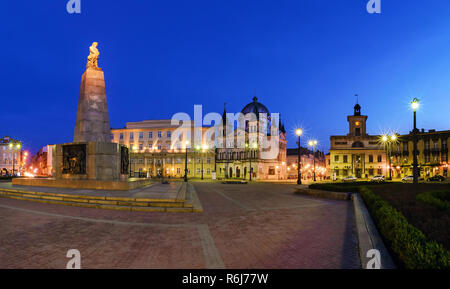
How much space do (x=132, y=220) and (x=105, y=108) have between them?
47.9 ft

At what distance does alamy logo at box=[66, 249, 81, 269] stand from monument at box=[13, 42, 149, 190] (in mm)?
11538

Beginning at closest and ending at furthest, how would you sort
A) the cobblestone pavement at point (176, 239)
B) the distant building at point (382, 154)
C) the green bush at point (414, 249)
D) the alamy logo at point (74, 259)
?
the green bush at point (414, 249) → the alamy logo at point (74, 259) → the cobblestone pavement at point (176, 239) → the distant building at point (382, 154)

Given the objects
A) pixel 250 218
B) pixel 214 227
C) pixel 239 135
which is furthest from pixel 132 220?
pixel 239 135

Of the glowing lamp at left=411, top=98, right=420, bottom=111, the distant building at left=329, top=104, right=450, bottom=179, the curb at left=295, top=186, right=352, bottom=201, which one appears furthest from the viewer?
the distant building at left=329, top=104, right=450, bottom=179

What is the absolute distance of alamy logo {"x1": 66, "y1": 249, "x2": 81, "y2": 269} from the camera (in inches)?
208

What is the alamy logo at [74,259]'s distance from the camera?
5.28 m

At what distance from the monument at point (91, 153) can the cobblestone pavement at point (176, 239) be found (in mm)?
7174

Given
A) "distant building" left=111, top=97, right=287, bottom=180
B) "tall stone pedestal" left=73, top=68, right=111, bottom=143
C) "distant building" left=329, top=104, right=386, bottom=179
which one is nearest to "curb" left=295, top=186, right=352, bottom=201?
"tall stone pedestal" left=73, top=68, right=111, bottom=143

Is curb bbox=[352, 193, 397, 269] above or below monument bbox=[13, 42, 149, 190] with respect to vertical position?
below

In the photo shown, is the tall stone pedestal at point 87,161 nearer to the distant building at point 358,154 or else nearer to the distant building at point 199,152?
the distant building at point 199,152

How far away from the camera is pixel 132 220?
9.94 m

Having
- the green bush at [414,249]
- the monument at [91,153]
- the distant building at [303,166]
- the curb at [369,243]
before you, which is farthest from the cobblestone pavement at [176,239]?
the distant building at [303,166]

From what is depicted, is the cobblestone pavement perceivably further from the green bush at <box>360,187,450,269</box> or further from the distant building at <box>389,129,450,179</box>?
the distant building at <box>389,129,450,179</box>

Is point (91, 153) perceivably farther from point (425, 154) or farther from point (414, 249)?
point (425, 154)
